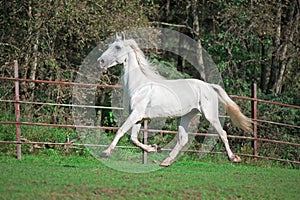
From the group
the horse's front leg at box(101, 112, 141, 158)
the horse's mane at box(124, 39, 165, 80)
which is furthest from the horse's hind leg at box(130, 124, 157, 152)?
the horse's mane at box(124, 39, 165, 80)

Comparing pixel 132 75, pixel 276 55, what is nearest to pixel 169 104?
pixel 132 75

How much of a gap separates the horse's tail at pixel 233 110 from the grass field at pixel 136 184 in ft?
4.33

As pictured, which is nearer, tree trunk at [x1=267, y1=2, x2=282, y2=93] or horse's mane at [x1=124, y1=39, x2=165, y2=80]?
horse's mane at [x1=124, y1=39, x2=165, y2=80]

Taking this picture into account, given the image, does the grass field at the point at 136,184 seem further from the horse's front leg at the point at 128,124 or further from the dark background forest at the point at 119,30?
the dark background forest at the point at 119,30

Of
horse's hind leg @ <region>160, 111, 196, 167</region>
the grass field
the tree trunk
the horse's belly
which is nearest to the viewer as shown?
the grass field

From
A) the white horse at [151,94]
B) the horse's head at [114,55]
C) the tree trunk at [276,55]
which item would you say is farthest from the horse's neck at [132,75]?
the tree trunk at [276,55]

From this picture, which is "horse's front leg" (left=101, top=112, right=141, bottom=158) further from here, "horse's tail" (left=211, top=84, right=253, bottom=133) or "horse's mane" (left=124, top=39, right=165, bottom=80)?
"horse's tail" (left=211, top=84, right=253, bottom=133)

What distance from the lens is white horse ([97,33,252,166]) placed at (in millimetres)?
8570

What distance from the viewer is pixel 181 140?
9484 mm

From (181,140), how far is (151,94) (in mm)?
1166

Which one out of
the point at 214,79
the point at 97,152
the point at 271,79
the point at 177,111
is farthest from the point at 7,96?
the point at 271,79

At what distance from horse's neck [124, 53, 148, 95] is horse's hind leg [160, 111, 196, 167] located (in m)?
1.18

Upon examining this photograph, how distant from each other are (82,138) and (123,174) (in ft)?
14.1

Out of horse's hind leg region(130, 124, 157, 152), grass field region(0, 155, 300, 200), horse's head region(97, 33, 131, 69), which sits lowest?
grass field region(0, 155, 300, 200)
